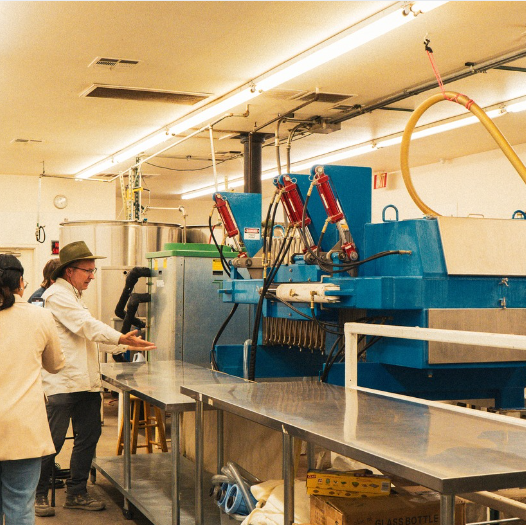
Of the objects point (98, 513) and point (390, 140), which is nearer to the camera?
point (98, 513)

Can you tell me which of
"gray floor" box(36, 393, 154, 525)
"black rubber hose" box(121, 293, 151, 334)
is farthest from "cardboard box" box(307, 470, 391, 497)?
"black rubber hose" box(121, 293, 151, 334)

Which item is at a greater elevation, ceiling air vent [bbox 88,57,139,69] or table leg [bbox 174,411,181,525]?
ceiling air vent [bbox 88,57,139,69]

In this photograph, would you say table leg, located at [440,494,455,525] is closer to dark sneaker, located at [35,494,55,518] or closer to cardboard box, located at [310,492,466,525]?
cardboard box, located at [310,492,466,525]

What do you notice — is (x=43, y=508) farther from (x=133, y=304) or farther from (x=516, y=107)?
(x=516, y=107)

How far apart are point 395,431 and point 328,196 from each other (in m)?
1.64

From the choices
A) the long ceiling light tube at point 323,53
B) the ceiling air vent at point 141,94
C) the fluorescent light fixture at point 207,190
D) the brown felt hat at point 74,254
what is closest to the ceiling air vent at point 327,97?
the long ceiling light tube at point 323,53

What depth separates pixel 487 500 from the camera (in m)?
2.83

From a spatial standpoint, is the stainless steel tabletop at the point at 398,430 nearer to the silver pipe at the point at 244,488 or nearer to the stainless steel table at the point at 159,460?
the stainless steel table at the point at 159,460

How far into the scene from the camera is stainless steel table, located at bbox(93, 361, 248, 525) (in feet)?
11.9

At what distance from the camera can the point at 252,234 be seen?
5.11 meters

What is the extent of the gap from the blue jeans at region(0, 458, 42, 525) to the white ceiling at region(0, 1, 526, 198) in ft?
10.9

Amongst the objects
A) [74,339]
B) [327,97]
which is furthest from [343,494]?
[327,97]

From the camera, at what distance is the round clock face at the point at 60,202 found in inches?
482

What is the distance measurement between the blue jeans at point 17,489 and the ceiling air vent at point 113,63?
4.09 metres
